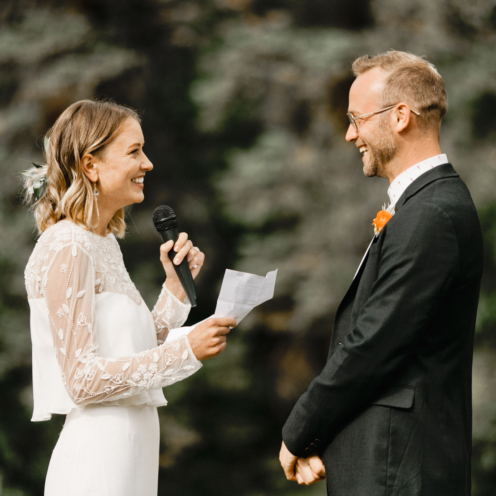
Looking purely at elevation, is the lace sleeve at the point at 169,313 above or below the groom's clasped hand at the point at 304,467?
above

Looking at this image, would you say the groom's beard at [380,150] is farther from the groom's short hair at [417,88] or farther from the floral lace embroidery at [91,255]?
the floral lace embroidery at [91,255]

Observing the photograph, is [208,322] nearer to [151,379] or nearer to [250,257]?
[151,379]

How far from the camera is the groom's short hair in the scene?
1.77 meters

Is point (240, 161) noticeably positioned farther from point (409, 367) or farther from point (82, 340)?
point (409, 367)

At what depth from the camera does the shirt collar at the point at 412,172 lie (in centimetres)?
175

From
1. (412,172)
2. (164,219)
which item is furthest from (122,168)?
(412,172)

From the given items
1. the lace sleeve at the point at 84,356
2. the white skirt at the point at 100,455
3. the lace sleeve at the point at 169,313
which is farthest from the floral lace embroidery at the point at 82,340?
the lace sleeve at the point at 169,313

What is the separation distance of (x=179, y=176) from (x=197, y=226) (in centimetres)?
54

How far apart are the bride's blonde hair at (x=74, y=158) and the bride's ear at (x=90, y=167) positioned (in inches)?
0.5

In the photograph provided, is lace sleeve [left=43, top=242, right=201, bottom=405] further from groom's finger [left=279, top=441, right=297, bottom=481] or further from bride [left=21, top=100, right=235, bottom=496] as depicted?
groom's finger [left=279, top=441, right=297, bottom=481]

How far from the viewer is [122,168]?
205 centimetres

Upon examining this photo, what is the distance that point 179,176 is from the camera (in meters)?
5.60

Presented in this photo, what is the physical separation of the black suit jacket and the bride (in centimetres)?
47

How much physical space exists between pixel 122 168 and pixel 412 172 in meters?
1.03
